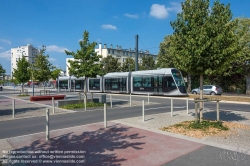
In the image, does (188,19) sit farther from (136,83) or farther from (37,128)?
(136,83)

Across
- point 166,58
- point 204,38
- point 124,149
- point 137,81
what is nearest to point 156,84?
point 137,81

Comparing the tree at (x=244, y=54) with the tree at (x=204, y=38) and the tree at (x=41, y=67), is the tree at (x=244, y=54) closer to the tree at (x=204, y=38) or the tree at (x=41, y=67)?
the tree at (x=204, y=38)

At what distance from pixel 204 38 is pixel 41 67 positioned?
20.1 m

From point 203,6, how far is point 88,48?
30.3ft

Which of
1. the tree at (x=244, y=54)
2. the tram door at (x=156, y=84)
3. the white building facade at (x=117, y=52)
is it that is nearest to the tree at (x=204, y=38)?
the tram door at (x=156, y=84)

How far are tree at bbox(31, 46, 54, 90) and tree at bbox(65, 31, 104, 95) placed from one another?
9.19 m

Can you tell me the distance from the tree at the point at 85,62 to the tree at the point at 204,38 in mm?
7859

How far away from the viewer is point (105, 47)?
94.2m

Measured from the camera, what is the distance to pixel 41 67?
23.8m

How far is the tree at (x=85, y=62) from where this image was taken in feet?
50.1

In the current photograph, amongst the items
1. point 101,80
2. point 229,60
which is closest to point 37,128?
point 229,60

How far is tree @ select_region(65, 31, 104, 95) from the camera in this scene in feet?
50.1

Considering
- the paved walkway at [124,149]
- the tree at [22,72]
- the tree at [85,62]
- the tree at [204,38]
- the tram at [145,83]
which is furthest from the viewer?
the tree at [22,72]

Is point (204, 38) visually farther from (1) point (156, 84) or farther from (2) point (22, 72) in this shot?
(2) point (22, 72)
